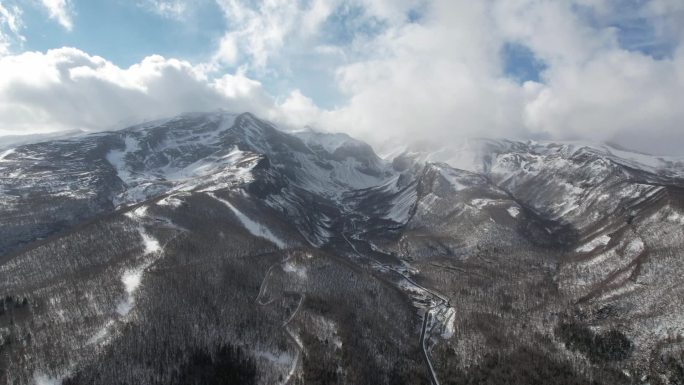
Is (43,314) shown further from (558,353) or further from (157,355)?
(558,353)

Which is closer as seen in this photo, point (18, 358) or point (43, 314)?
point (18, 358)

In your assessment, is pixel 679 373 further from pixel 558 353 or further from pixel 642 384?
pixel 558 353

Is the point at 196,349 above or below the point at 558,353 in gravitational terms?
above

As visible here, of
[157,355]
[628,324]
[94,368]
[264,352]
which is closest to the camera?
[94,368]

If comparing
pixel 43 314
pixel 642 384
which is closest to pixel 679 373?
pixel 642 384

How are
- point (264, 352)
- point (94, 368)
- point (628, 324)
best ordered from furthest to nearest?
point (628, 324), point (264, 352), point (94, 368)

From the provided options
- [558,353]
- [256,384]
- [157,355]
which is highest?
[157,355]

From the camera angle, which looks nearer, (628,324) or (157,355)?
(157,355)

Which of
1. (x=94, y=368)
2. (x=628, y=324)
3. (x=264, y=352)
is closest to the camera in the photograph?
(x=94, y=368)

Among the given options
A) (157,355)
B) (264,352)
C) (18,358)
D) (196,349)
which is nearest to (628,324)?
(264,352)

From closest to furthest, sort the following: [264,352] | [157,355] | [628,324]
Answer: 1. [157,355]
2. [264,352]
3. [628,324]
